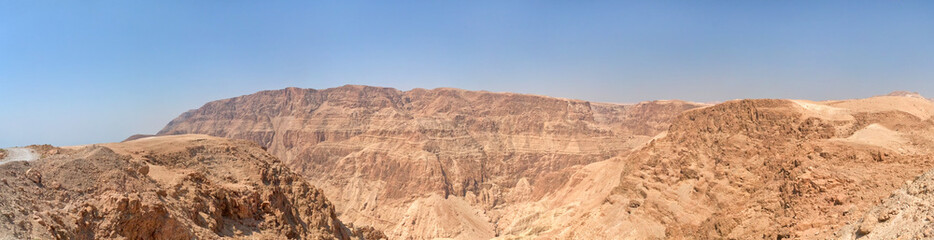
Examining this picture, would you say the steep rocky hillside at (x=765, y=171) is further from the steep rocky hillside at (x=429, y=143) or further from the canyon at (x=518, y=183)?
the steep rocky hillside at (x=429, y=143)

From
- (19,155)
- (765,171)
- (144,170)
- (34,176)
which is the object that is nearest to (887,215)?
(765,171)

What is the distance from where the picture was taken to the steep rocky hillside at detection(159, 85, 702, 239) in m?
86.3

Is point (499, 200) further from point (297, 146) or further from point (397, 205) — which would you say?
point (297, 146)

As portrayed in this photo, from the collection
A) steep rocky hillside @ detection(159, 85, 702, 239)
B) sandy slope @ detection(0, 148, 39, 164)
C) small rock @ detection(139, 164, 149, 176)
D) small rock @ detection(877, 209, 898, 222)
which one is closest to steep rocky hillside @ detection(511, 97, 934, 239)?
small rock @ detection(877, 209, 898, 222)

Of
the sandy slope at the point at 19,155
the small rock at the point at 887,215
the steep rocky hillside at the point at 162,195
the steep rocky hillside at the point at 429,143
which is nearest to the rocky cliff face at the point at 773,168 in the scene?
the small rock at the point at 887,215

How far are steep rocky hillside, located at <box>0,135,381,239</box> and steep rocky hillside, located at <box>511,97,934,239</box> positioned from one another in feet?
92.1

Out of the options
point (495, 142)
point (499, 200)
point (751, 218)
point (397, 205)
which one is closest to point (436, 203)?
point (397, 205)

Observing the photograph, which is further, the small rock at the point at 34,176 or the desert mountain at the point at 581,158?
the desert mountain at the point at 581,158

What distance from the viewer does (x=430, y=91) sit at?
15012cm

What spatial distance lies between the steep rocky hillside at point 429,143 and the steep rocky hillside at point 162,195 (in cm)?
4430

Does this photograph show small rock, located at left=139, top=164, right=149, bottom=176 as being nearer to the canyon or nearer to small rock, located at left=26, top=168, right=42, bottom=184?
the canyon

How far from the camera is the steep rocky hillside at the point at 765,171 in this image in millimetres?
28828

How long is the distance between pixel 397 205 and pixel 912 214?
78.0 m

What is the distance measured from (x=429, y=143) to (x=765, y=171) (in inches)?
3026
